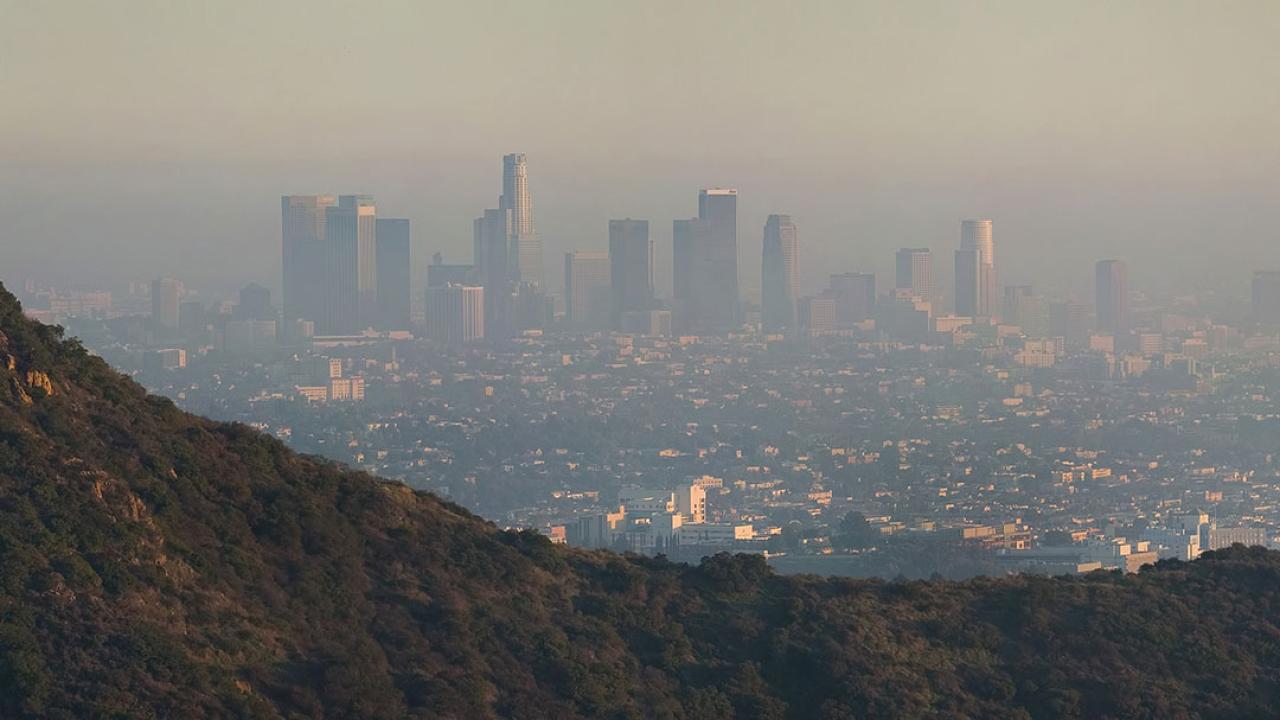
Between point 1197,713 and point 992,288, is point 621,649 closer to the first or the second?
point 1197,713

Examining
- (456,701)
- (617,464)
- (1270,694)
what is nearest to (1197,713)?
(1270,694)

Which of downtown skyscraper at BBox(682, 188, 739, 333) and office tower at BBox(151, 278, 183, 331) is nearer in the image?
office tower at BBox(151, 278, 183, 331)

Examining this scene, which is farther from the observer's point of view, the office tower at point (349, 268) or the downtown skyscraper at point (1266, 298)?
the office tower at point (349, 268)

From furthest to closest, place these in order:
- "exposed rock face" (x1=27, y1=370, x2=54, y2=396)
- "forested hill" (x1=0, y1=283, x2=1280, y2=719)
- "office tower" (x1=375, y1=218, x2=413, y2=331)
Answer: "office tower" (x1=375, y1=218, x2=413, y2=331)
"exposed rock face" (x1=27, y1=370, x2=54, y2=396)
"forested hill" (x1=0, y1=283, x2=1280, y2=719)

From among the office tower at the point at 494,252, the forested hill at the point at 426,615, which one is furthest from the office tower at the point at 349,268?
the forested hill at the point at 426,615

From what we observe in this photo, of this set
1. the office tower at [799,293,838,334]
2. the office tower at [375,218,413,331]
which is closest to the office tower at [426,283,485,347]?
the office tower at [375,218,413,331]

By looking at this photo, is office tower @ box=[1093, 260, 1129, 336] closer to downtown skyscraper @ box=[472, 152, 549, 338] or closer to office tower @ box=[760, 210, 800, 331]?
office tower @ box=[760, 210, 800, 331]

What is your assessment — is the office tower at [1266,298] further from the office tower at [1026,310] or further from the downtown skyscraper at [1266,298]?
the office tower at [1026,310]
